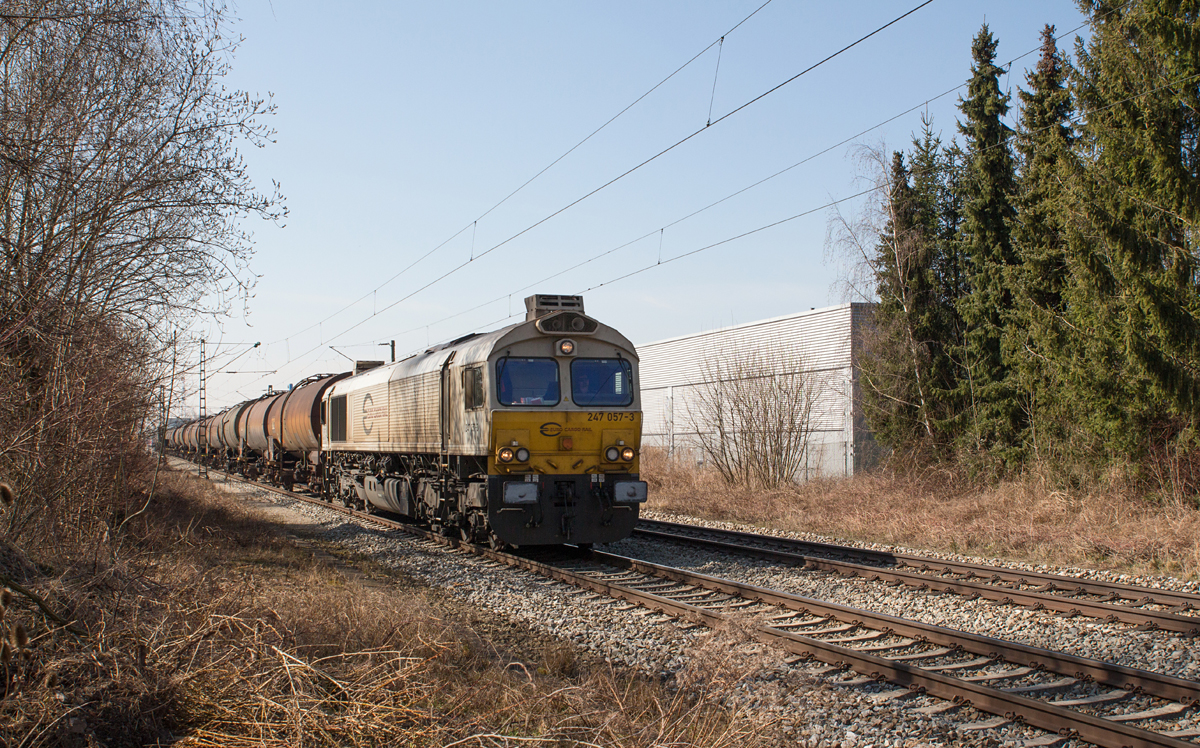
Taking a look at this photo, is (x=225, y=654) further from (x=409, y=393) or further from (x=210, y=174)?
(x=409, y=393)

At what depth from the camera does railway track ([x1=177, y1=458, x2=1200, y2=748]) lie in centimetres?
516

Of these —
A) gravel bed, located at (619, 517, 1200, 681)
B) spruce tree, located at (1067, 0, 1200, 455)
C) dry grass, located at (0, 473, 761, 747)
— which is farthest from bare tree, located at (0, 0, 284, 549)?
spruce tree, located at (1067, 0, 1200, 455)

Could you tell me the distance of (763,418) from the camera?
73.9 ft

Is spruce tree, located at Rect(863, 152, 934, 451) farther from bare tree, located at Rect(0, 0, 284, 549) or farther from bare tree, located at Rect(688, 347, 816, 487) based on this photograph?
bare tree, located at Rect(0, 0, 284, 549)

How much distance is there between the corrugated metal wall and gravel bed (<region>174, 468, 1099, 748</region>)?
14.1m

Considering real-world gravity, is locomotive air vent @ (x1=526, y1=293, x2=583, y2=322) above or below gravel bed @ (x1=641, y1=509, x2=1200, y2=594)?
above

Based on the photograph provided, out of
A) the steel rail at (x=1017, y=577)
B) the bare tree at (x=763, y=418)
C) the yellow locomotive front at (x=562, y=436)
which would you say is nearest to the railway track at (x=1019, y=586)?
the steel rail at (x=1017, y=577)

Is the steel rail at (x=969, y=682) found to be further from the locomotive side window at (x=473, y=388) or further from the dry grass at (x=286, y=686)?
the locomotive side window at (x=473, y=388)

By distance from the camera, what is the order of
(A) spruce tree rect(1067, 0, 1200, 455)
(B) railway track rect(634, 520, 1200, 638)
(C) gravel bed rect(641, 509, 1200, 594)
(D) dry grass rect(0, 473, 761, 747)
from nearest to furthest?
1. (D) dry grass rect(0, 473, 761, 747)
2. (B) railway track rect(634, 520, 1200, 638)
3. (C) gravel bed rect(641, 509, 1200, 594)
4. (A) spruce tree rect(1067, 0, 1200, 455)

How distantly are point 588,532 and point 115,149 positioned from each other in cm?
772

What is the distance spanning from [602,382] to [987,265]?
1255cm

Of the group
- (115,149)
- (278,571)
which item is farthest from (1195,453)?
(115,149)

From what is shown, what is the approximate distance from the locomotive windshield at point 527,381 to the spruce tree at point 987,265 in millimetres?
12356

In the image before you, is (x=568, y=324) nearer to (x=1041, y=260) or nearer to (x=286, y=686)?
(x=286, y=686)
